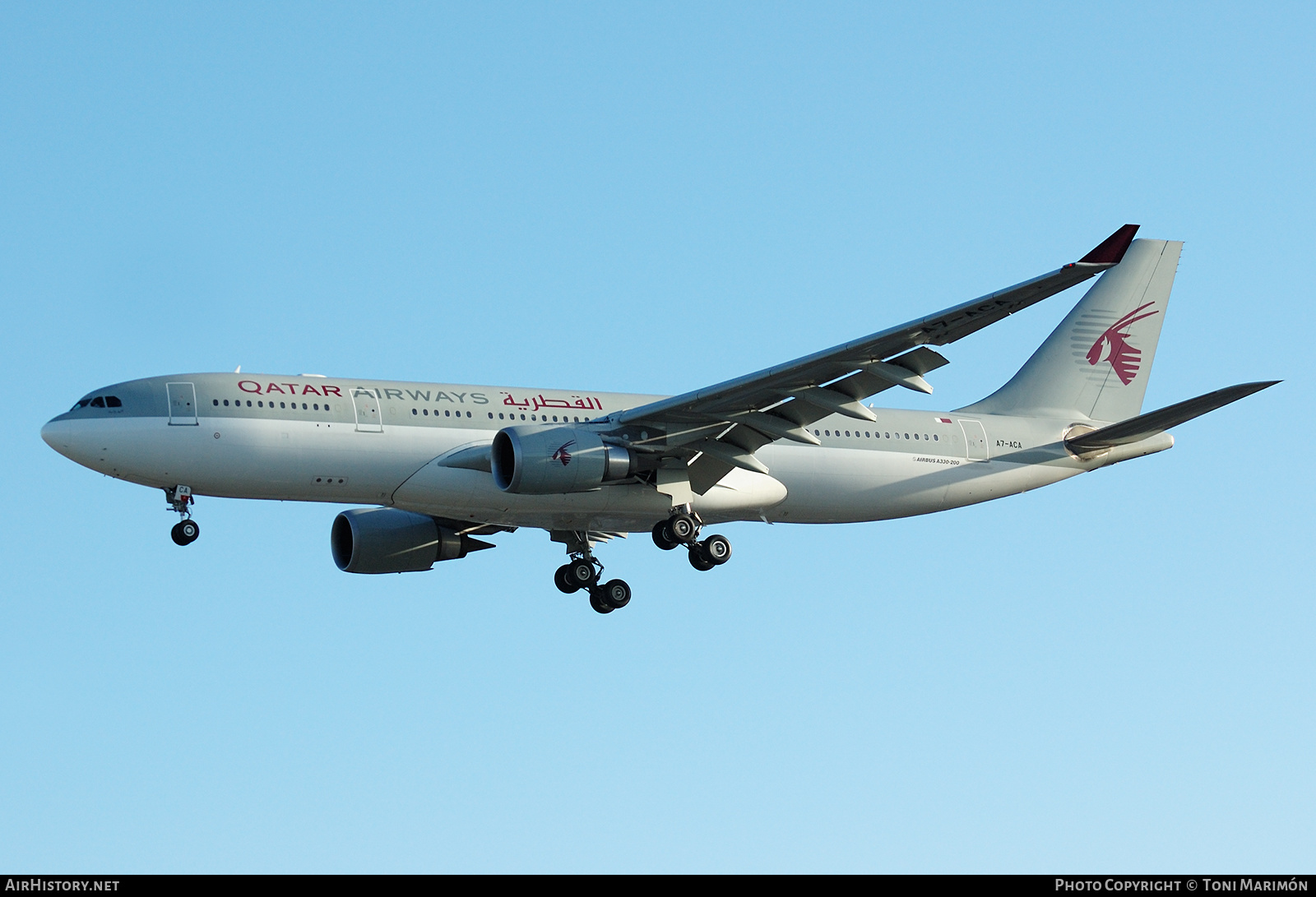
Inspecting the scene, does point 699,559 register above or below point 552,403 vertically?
below

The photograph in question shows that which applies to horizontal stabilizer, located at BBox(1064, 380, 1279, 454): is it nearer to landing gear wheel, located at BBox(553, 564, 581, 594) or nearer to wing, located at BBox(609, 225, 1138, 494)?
wing, located at BBox(609, 225, 1138, 494)

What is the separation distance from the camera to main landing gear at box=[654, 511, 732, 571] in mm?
37625

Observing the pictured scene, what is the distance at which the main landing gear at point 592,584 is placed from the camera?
40.7 metres

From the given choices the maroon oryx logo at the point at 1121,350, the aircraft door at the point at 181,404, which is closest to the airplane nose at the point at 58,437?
the aircraft door at the point at 181,404

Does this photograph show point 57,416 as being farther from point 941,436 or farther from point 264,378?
point 941,436

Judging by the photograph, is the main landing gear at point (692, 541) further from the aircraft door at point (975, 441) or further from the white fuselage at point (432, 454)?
the aircraft door at point (975, 441)

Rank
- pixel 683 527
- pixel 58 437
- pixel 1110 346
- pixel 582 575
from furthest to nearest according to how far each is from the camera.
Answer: pixel 1110 346
pixel 582 575
pixel 683 527
pixel 58 437

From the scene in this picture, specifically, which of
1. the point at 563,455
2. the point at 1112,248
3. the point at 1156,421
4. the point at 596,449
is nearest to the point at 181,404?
the point at 563,455

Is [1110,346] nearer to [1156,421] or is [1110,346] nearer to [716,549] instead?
[1156,421]

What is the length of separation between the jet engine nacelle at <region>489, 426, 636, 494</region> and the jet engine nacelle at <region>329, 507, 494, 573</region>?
20.8 feet

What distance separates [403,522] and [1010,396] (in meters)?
16.9

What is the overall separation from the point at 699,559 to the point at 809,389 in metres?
5.98

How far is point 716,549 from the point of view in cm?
3838
